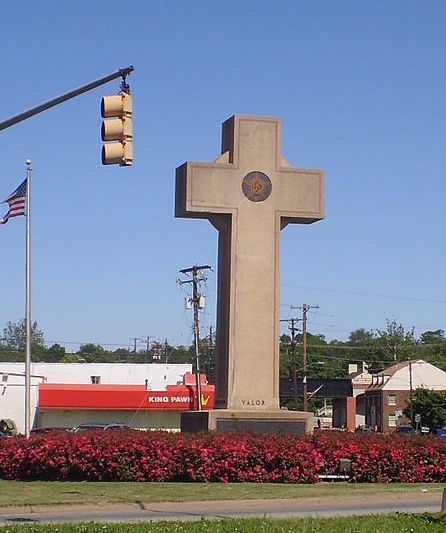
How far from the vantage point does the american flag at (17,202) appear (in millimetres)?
37312

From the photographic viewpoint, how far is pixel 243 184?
28.6 metres

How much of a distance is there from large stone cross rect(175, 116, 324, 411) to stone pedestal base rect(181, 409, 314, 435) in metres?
0.38

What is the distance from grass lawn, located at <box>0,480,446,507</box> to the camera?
2084 cm

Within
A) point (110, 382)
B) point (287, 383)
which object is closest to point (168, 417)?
point (110, 382)

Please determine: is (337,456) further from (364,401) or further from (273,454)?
(364,401)

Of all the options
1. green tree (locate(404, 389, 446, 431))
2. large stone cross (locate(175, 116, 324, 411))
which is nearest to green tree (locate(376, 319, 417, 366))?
green tree (locate(404, 389, 446, 431))

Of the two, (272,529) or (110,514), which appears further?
(110,514)

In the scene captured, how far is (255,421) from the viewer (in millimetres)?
27422

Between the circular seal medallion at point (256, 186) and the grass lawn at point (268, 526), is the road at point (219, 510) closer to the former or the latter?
the grass lawn at point (268, 526)

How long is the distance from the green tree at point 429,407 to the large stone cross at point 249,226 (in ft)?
219

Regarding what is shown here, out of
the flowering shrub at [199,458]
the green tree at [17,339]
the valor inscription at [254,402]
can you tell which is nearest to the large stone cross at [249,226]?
the valor inscription at [254,402]

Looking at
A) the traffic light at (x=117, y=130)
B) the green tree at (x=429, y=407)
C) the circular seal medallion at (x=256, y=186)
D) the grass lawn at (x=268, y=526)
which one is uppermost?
the circular seal medallion at (x=256, y=186)

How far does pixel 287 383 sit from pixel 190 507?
300ft

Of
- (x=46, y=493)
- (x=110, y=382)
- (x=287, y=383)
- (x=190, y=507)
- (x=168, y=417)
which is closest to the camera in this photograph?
(x=190, y=507)
